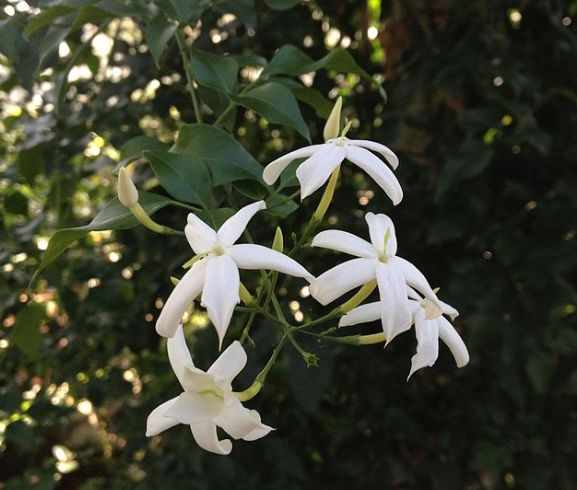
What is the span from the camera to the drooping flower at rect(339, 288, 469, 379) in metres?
0.37

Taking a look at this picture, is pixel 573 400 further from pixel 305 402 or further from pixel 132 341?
pixel 132 341

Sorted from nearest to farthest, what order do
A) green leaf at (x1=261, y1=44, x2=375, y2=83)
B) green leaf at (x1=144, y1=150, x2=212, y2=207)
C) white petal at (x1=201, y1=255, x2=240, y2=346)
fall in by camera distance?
1. white petal at (x1=201, y1=255, x2=240, y2=346)
2. green leaf at (x1=144, y1=150, x2=212, y2=207)
3. green leaf at (x1=261, y1=44, x2=375, y2=83)

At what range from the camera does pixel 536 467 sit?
903mm

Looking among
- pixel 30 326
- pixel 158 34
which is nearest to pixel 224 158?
pixel 158 34

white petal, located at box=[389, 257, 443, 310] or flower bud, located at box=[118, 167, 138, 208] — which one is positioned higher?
flower bud, located at box=[118, 167, 138, 208]

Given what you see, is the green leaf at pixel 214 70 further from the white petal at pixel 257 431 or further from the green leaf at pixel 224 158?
the white petal at pixel 257 431

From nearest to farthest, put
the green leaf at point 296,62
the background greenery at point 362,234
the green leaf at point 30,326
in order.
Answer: the green leaf at point 296,62
the green leaf at point 30,326
the background greenery at point 362,234

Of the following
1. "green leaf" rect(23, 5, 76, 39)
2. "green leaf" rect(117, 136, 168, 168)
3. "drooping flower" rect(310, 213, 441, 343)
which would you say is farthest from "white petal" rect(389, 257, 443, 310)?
"green leaf" rect(23, 5, 76, 39)

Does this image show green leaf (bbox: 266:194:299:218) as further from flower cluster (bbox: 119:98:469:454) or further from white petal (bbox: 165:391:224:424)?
white petal (bbox: 165:391:224:424)

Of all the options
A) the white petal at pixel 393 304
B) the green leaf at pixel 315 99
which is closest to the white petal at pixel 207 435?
the white petal at pixel 393 304

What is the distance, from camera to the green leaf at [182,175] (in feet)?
1.43

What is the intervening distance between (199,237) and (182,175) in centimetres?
11

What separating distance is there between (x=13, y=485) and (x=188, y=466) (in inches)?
9.0

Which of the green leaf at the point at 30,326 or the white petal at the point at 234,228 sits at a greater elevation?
the white petal at the point at 234,228
